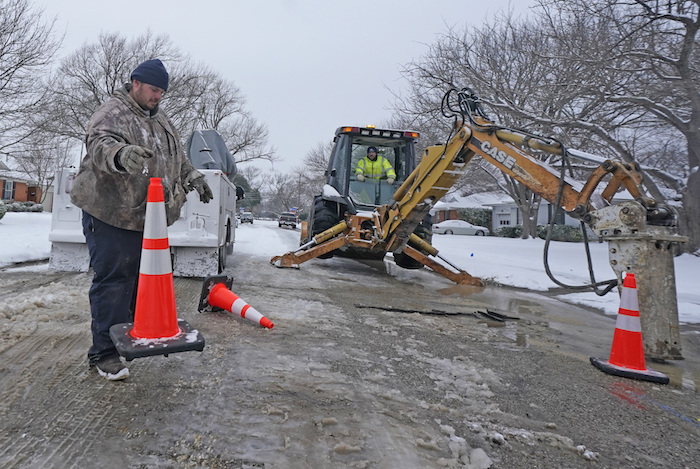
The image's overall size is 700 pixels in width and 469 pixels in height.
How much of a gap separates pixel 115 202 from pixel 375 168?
19.0 ft

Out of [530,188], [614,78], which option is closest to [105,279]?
[530,188]

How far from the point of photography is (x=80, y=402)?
6.39 feet

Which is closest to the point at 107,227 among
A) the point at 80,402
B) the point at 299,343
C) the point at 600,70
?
the point at 80,402

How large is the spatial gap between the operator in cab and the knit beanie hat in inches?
209

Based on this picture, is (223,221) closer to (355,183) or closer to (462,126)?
(355,183)

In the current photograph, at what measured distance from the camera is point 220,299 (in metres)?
3.64

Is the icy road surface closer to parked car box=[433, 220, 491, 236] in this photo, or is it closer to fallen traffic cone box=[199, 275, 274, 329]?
fallen traffic cone box=[199, 275, 274, 329]

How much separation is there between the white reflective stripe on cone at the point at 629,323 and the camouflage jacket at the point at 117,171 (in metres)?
3.09

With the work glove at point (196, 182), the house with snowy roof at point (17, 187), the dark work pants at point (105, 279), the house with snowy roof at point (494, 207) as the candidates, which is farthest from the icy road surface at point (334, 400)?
the house with snowy roof at point (17, 187)

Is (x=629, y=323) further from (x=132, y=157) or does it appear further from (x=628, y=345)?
(x=132, y=157)

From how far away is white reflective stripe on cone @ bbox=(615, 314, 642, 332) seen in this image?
2.85 metres

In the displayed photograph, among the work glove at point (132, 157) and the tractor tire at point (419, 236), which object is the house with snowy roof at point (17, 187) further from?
the work glove at point (132, 157)

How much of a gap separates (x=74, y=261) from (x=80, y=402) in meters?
4.23

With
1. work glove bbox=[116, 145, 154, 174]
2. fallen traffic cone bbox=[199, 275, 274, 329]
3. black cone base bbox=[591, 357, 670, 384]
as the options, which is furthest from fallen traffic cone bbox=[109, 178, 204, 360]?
black cone base bbox=[591, 357, 670, 384]
